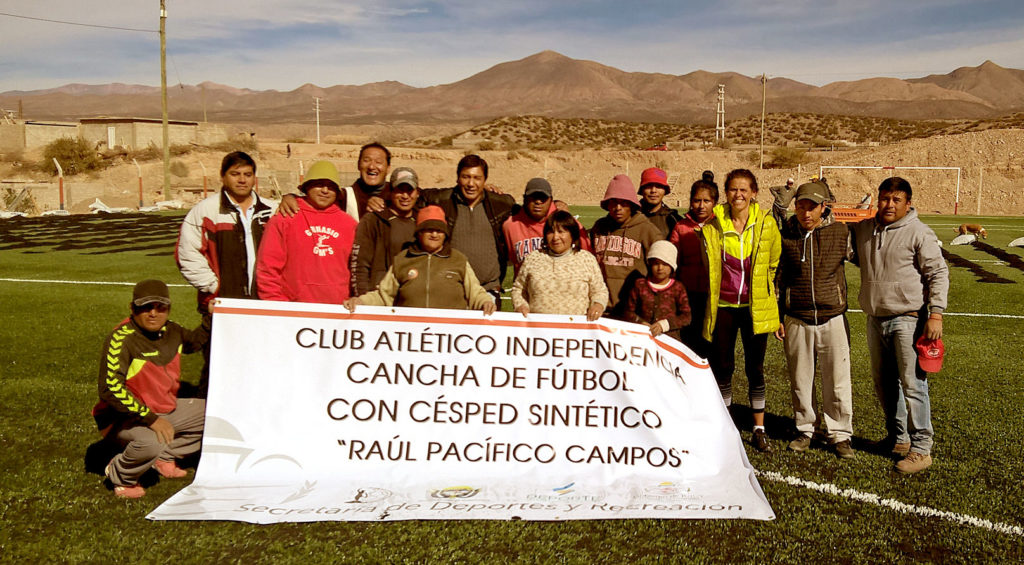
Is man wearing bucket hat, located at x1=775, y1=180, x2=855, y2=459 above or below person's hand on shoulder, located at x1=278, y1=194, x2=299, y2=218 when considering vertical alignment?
below

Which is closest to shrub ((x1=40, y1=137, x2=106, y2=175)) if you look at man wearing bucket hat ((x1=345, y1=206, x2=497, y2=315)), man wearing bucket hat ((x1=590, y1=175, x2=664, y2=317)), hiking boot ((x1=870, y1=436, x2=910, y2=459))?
man wearing bucket hat ((x1=345, y1=206, x2=497, y2=315))

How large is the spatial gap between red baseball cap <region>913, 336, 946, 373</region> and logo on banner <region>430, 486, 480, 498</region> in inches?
113

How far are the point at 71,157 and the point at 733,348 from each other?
5611cm

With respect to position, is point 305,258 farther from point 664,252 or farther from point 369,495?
point 664,252

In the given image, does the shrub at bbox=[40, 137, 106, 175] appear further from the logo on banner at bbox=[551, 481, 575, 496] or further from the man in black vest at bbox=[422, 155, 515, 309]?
the logo on banner at bbox=[551, 481, 575, 496]

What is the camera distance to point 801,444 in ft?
17.5

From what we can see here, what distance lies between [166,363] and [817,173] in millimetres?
49965

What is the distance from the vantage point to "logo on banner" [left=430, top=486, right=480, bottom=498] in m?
4.30

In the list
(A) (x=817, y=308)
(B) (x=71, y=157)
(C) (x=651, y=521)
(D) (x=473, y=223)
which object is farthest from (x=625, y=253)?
(B) (x=71, y=157)

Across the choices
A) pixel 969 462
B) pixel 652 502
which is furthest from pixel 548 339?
pixel 969 462

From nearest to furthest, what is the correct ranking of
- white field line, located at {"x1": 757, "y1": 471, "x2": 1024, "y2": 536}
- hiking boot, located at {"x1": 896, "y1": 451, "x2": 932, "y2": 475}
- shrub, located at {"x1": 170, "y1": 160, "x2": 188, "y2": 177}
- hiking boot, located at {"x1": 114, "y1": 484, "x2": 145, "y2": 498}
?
white field line, located at {"x1": 757, "y1": 471, "x2": 1024, "y2": 536}
hiking boot, located at {"x1": 114, "y1": 484, "x2": 145, "y2": 498}
hiking boot, located at {"x1": 896, "y1": 451, "x2": 932, "y2": 475}
shrub, located at {"x1": 170, "y1": 160, "x2": 188, "y2": 177}

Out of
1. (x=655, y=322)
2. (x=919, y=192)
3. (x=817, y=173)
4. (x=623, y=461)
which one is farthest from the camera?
(x=817, y=173)

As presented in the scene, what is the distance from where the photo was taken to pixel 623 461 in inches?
180

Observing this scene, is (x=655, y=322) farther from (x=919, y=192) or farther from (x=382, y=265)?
(x=919, y=192)
